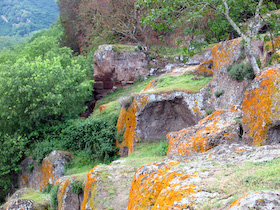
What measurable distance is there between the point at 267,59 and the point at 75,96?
1401cm

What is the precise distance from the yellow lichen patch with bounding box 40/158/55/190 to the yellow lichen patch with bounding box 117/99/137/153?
436 cm

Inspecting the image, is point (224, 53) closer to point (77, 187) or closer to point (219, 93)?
point (219, 93)

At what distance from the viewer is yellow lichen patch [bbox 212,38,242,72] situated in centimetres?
1153

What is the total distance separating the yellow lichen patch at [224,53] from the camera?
11531mm

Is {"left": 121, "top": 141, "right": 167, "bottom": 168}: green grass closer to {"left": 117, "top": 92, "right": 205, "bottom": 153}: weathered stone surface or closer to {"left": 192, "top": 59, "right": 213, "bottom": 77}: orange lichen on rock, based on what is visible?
{"left": 117, "top": 92, "right": 205, "bottom": 153}: weathered stone surface

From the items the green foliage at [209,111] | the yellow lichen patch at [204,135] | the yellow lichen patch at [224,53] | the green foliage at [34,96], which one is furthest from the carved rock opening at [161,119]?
the green foliage at [34,96]

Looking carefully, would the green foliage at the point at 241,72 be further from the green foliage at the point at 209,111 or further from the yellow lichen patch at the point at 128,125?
the yellow lichen patch at the point at 128,125

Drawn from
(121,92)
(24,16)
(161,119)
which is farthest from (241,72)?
(24,16)

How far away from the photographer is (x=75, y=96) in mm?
20766

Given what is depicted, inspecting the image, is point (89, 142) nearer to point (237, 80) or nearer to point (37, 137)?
point (37, 137)

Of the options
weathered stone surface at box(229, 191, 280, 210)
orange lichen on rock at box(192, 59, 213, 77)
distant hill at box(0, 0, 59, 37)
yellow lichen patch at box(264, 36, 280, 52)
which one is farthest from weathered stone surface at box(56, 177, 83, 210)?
distant hill at box(0, 0, 59, 37)

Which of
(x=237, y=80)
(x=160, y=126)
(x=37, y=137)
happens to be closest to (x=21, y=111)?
(x=37, y=137)

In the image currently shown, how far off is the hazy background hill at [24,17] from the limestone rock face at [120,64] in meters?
85.7

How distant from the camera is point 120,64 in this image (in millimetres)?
26406
